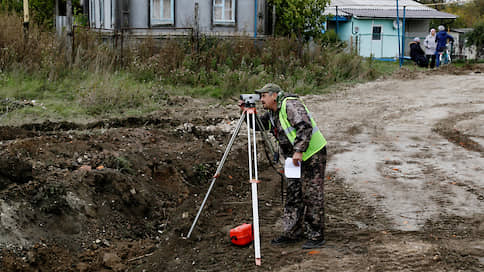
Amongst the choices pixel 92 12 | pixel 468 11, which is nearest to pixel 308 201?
pixel 92 12

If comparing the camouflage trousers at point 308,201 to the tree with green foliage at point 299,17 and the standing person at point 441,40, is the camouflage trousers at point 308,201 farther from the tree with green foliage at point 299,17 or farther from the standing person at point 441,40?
the standing person at point 441,40

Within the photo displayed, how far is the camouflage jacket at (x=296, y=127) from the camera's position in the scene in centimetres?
523

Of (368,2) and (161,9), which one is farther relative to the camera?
(368,2)

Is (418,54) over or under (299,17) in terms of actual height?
under

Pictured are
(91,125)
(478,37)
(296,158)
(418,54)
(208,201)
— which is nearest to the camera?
(296,158)

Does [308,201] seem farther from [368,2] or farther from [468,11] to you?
[468,11]

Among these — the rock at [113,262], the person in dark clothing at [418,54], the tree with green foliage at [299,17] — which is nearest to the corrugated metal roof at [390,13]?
the person in dark clothing at [418,54]

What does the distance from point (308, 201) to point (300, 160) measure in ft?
1.73

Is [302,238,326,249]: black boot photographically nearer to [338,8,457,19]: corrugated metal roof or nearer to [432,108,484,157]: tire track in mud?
[432,108,484,157]: tire track in mud

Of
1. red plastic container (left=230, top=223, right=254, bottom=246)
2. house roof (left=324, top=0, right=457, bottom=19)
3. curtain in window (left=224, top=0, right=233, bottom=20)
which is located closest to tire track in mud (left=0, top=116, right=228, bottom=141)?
red plastic container (left=230, top=223, right=254, bottom=246)

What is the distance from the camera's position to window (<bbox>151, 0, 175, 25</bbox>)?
19703mm

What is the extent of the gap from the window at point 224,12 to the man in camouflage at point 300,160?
15.1 metres

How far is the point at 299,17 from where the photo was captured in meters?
20.3

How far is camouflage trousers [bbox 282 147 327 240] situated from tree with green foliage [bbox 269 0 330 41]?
1497cm
